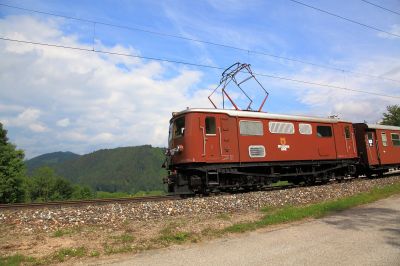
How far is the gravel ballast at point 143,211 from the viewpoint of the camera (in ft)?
29.2

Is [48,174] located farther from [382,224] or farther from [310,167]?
[382,224]

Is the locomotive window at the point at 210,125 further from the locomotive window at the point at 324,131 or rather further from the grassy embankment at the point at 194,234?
the locomotive window at the point at 324,131

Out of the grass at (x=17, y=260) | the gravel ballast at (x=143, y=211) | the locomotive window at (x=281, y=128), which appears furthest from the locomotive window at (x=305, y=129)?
the grass at (x=17, y=260)

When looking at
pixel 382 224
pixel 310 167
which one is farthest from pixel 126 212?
pixel 310 167

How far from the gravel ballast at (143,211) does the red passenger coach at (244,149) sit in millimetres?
2602

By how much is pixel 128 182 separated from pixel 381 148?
456ft

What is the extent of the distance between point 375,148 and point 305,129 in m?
7.98

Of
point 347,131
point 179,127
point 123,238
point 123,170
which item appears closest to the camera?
point 123,238

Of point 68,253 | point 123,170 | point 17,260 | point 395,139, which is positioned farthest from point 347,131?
point 123,170

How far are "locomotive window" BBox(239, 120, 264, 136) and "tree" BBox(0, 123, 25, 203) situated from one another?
37344 millimetres

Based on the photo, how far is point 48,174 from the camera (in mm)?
62156

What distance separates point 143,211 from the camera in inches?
403

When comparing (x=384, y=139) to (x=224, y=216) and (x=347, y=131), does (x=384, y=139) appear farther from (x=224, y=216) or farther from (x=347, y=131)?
(x=224, y=216)

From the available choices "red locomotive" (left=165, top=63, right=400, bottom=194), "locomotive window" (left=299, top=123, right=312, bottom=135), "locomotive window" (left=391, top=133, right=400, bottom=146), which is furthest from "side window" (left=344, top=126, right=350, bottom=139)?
"locomotive window" (left=391, top=133, right=400, bottom=146)
